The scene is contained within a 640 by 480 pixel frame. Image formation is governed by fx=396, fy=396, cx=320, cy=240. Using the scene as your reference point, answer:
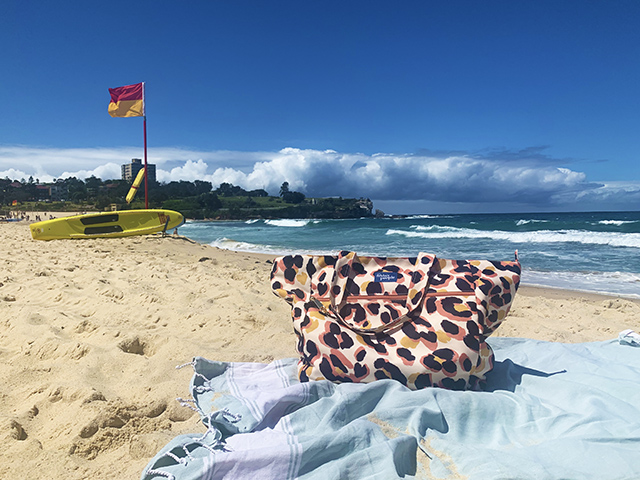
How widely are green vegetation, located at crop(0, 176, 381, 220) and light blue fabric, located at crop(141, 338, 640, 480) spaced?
5220cm

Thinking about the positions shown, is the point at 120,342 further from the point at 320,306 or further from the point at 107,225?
the point at 107,225

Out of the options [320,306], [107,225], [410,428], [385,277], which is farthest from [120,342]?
[107,225]

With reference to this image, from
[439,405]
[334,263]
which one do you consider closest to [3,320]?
[334,263]

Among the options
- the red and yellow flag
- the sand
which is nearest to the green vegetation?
the red and yellow flag

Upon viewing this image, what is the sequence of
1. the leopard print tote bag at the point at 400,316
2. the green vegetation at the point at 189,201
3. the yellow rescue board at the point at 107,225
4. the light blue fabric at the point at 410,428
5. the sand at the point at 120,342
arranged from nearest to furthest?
1. the light blue fabric at the point at 410,428
2. the sand at the point at 120,342
3. the leopard print tote bag at the point at 400,316
4. the yellow rescue board at the point at 107,225
5. the green vegetation at the point at 189,201

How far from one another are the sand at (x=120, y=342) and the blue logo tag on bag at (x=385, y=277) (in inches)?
39.8

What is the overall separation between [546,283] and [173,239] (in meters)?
9.58

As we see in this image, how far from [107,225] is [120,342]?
383 inches

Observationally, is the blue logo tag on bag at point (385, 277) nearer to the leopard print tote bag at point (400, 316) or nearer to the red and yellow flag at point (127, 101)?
the leopard print tote bag at point (400, 316)

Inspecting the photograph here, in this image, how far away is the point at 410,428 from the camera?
1.73 metres

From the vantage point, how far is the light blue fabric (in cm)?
143

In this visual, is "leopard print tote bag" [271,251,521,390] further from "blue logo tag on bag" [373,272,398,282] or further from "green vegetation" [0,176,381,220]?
"green vegetation" [0,176,381,220]

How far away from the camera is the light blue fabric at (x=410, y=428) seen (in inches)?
56.4

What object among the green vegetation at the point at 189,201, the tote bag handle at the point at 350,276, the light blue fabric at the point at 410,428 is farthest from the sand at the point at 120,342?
the green vegetation at the point at 189,201
